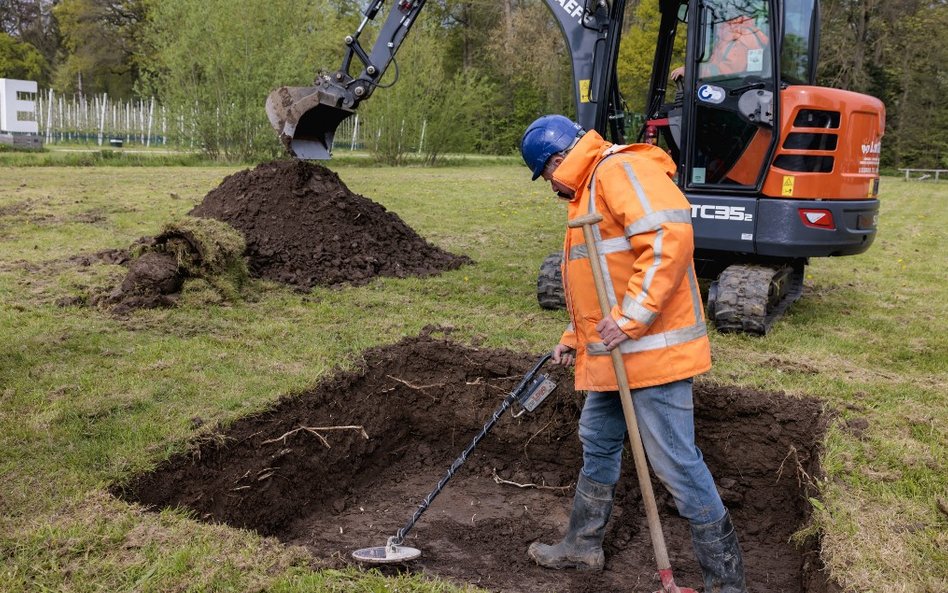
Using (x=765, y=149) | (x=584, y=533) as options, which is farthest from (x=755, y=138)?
(x=584, y=533)

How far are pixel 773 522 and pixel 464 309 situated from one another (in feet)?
12.0

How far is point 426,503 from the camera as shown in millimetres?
4238

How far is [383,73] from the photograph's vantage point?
819cm

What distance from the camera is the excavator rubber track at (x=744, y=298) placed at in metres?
6.70

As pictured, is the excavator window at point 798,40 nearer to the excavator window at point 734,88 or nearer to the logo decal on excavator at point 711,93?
the excavator window at point 734,88

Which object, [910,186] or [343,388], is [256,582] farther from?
[910,186]

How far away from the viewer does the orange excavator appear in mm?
6660

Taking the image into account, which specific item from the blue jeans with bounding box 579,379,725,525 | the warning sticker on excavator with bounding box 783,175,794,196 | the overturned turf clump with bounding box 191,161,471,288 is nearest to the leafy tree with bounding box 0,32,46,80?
the overturned turf clump with bounding box 191,161,471,288

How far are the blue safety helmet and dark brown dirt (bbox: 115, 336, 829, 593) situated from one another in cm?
201

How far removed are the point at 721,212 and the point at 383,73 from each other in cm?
381

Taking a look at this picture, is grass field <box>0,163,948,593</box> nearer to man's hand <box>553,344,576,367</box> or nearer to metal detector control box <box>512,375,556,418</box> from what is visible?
metal detector control box <box>512,375,556,418</box>

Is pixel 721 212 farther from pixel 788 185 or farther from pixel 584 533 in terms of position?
pixel 584 533

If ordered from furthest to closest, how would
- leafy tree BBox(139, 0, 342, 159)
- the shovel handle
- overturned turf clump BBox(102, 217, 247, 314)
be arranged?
leafy tree BBox(139, 0, 342, 159) → overturned turf clump BBox(102, 217, 247, 314) → the shovel handle

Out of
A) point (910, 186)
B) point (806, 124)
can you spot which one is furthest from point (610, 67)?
point (910, 186)
